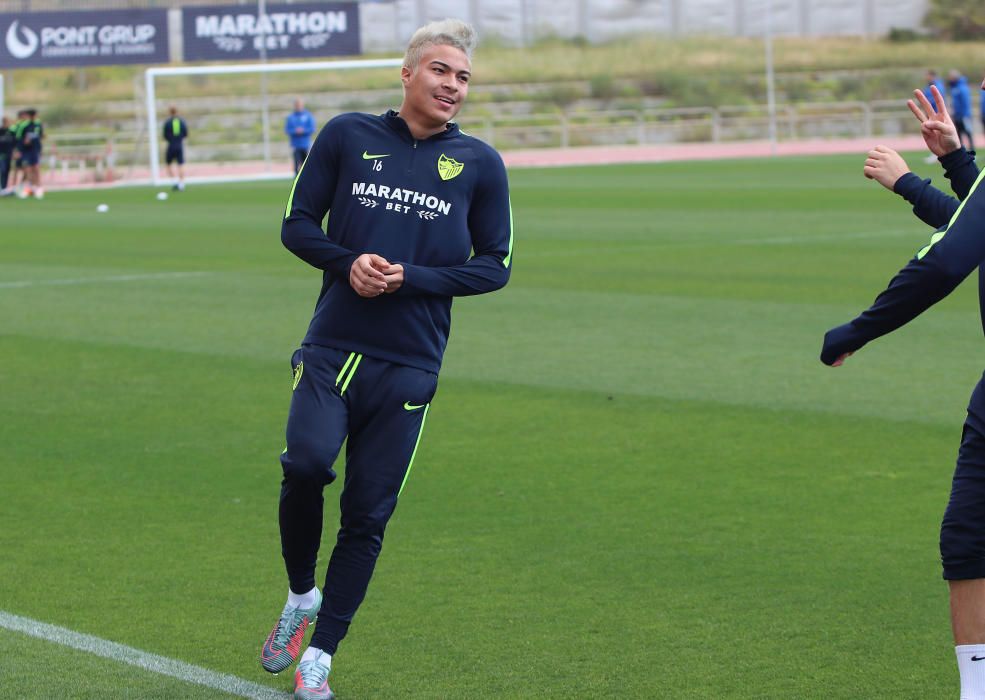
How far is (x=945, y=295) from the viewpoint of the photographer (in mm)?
4293

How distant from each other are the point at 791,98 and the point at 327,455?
64.0m

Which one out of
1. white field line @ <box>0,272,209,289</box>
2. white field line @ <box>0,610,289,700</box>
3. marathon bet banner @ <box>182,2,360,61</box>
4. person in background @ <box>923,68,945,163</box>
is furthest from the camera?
marathon bet banner @ <box>182,2,360,61</box>

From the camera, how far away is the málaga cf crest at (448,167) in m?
5.39

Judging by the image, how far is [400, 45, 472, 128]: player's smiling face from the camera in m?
5.36

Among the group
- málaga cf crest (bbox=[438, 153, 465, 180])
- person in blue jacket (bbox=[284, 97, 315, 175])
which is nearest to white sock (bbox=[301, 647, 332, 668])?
málaga cf crest (bbox=[438, 153, 465, 180])

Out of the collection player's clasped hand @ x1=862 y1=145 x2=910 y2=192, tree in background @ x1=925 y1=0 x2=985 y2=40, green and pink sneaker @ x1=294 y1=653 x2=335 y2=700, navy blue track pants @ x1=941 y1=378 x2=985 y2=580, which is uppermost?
tree in background @ x1=925 y1=0 x2=985 y2=40

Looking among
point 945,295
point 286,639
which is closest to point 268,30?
point 286,639

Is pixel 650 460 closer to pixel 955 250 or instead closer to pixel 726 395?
pixel 726 395

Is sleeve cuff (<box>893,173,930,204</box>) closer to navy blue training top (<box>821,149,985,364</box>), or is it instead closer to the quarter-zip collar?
navy blue training top (<box>821,149,985,364</box>)

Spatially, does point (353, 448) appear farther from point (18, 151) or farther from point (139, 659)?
point (18, 151)

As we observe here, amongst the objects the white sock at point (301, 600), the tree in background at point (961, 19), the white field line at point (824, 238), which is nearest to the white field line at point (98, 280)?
the white field line at point (824, 238)

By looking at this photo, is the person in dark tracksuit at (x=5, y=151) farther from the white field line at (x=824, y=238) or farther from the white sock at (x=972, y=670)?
the white sock at (x=972, y=670)

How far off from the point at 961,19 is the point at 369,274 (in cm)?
8303

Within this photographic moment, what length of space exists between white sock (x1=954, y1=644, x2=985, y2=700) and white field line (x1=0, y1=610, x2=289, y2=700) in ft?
6.81
